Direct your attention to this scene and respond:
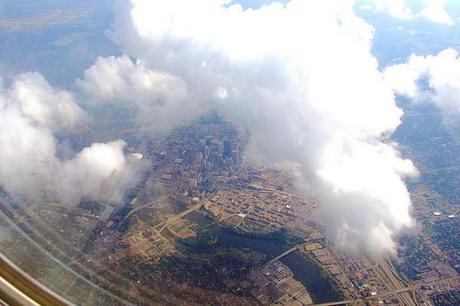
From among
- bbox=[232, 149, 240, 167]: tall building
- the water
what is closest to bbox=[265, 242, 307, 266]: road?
the water

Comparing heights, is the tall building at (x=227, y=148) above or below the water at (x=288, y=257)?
above

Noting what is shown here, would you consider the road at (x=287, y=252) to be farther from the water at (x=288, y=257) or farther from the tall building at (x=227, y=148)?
the tall building at (x=227, y=148)

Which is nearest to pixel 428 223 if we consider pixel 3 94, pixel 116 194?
pixel 116 194

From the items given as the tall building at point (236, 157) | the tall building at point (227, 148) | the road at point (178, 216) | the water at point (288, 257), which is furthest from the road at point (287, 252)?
the tall building at point (227, 148)

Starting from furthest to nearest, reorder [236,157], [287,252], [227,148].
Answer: [227,148] < [236,157] < [287,252]

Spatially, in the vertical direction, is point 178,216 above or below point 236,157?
below

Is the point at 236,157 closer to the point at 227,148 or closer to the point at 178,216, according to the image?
the point at 227,148

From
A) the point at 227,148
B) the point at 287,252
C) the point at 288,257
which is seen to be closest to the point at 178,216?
the point at 287,252

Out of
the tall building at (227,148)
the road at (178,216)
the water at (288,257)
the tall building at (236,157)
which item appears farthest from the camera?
the tall building at (227,148)
